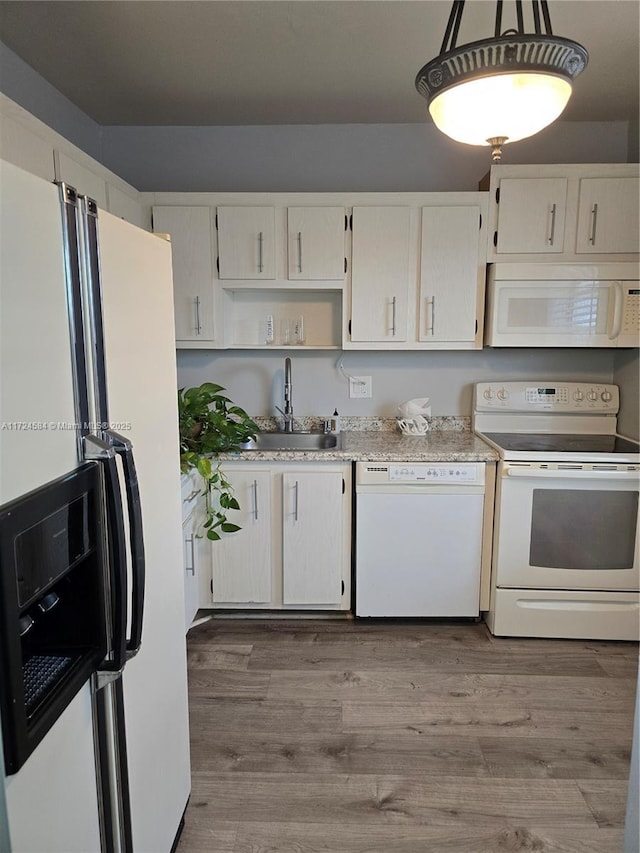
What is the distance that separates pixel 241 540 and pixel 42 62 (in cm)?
235

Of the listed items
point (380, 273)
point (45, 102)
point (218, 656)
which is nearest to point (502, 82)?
point (380, 273)

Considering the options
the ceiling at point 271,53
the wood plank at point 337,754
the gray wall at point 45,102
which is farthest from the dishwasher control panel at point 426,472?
the gray wall at point 45,102

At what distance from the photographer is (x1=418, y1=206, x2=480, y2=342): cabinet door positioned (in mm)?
2770

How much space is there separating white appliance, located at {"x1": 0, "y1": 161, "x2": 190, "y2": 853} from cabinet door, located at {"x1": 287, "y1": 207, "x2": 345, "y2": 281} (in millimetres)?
1478

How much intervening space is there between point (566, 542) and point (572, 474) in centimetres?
34

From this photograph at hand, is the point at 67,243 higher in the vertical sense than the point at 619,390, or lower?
higher

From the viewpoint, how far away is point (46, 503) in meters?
0.85

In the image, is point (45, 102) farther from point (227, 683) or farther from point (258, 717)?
point (258, 717)

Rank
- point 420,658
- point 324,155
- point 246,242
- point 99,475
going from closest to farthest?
point 99,475, point 420,658, point 246,242, point 324,155

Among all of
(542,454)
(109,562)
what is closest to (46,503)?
(109,562)

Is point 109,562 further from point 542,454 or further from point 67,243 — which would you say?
point 542,454

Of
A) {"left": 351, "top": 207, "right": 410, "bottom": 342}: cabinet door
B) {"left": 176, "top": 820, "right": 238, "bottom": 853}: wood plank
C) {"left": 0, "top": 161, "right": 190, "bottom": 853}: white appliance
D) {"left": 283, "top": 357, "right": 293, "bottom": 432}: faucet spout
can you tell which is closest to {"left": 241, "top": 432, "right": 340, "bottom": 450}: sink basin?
{"left": 283, "top": 357, "right": 293, "bottom": 432}: faucet spout

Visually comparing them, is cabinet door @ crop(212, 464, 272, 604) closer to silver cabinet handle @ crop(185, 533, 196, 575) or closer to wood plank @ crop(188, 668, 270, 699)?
silver cabinet handle @ crop(185, 533, 196, 575)

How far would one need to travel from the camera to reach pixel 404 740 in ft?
6.56
